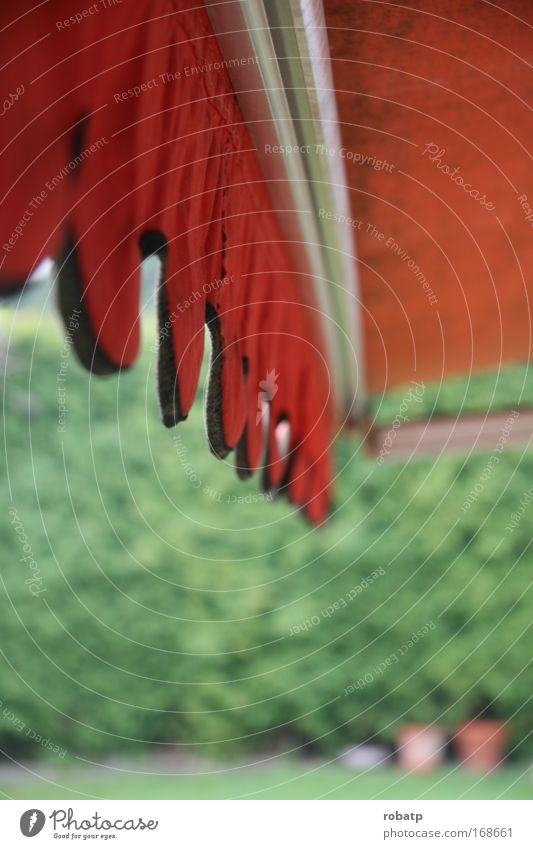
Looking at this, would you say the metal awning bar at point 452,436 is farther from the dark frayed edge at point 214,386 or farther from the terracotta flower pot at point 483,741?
the dark frayed edge at point 214,386

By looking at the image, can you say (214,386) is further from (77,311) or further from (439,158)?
(439,158)

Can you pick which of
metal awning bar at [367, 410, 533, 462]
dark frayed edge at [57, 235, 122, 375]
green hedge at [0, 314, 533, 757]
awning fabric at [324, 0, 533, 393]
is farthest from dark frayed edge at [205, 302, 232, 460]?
green hedge at [0, 314, 533, 757]

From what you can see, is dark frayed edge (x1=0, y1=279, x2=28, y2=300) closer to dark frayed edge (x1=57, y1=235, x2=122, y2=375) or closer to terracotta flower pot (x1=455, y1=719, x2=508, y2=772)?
dark frayed edge (x1=57, y1=235, x2=122, y2=375)

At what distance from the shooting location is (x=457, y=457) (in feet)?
8.54

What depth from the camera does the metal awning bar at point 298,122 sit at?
2.50 feet

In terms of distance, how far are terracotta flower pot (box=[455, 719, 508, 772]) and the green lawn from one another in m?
0.04

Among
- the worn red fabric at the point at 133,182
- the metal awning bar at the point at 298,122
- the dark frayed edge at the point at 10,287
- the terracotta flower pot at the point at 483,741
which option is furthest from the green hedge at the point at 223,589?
the dark frayed edge at the point at 10,287

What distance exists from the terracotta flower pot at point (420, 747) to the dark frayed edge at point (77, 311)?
2.19 m

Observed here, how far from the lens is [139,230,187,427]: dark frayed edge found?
2.13ft

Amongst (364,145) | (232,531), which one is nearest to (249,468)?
(364,145)

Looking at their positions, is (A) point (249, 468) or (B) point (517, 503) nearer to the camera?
(A) point (249, 468)

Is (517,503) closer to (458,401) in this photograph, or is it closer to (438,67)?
(458,401)

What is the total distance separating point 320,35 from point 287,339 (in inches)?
20.2

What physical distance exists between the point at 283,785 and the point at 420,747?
0.40 meters
